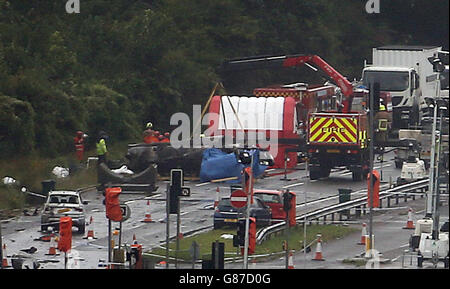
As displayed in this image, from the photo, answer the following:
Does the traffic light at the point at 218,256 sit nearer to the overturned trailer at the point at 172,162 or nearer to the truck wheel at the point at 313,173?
the overturned trailer at the point at 172,162

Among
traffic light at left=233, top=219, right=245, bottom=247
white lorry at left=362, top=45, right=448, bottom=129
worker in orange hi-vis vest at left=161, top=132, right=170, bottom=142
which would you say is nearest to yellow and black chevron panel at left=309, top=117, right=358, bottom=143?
worker in orange hi-vis vest at left=161, top=132, right=170, bottom=142

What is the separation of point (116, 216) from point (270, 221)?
5.78m

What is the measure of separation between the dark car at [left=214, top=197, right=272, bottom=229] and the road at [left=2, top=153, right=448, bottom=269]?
1.80 ft

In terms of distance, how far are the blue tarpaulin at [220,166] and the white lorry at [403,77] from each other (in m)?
9.09

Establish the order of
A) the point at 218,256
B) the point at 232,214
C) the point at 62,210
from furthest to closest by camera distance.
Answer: the point at 62,210 → the point at 232,214 → the point at 218,256

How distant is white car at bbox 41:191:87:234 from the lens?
101ft

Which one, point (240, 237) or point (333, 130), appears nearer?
point (240, 237)

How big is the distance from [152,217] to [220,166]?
6104 millimetres

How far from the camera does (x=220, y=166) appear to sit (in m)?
38.7

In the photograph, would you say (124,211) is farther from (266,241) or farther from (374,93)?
(374,93)

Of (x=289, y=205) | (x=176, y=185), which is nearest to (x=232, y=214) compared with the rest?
(x=289, y=205)

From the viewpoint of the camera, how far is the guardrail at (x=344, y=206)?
29266mm

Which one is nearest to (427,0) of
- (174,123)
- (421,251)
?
(421,251)

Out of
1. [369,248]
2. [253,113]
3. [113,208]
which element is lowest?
[369,248]
